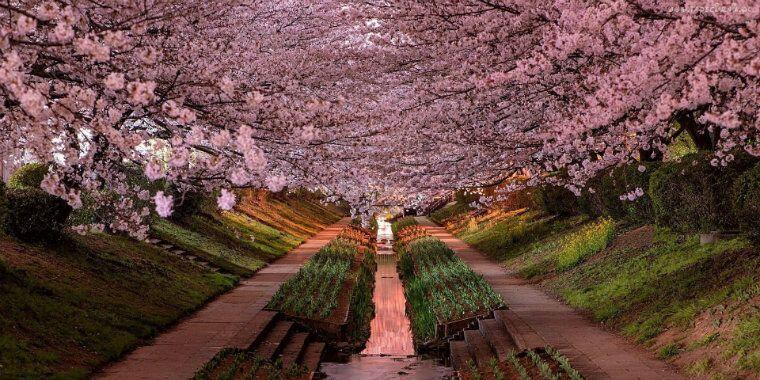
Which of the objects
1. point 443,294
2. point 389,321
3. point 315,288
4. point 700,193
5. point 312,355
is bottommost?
point 389,321

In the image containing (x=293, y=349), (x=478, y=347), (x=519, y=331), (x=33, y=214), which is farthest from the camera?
(x=33, y=214)

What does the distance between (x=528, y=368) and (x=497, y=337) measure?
3.33 meters

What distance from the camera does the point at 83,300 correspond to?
14852 mm

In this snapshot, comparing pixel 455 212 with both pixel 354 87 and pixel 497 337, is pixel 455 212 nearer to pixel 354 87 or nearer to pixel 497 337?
pixel 354 87

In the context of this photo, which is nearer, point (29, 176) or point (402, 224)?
point (29, 176)

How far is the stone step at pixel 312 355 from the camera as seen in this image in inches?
596

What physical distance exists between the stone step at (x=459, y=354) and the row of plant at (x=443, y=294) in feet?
4.30

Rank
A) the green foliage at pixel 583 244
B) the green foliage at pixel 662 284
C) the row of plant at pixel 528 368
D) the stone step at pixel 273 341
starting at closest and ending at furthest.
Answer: the row of plant at pixel 528 368 → the green foliage at pixel 662 284 → the stone step at pixel 273 341 → the green foliage at pixel 583 244

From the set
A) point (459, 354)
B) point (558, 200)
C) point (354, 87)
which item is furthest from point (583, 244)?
point (459, 354)

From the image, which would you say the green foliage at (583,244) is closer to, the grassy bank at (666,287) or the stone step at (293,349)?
the grassy bank at (666,287)

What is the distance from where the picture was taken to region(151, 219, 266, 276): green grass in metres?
26.6

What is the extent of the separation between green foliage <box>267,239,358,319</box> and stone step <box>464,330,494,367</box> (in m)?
3.53

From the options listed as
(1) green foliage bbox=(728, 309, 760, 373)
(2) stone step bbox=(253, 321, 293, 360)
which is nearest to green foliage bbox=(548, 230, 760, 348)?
(1) green foliage bbox=(728, 309, 760, 373)

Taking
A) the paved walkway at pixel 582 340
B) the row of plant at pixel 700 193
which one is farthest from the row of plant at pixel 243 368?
the row of plant at pixel 700 193
